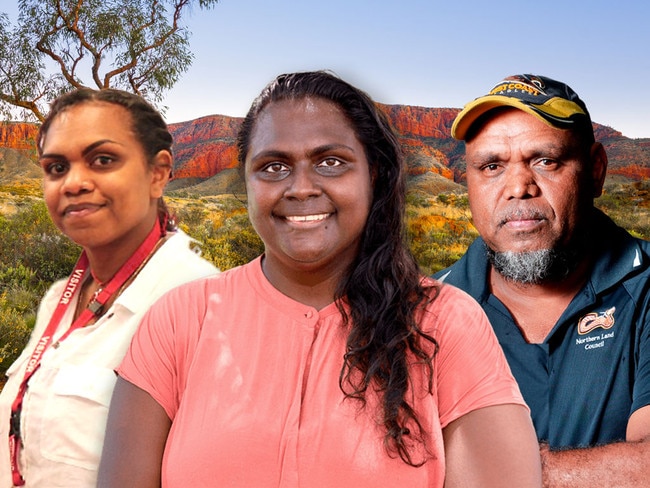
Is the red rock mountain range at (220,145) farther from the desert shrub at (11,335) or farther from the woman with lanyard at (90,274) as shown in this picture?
the desert shrub at (11,335)

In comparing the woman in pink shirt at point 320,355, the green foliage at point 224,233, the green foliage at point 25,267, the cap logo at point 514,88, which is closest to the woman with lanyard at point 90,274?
the woman in pink shirt at point 320,355

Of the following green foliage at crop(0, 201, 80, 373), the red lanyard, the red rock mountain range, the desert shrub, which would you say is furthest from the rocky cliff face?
the red lanyard

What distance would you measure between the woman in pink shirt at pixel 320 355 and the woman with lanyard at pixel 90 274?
1.76ft

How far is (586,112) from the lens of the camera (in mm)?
2660

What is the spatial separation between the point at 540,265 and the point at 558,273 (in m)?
0.07

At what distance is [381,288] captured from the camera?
1821mm

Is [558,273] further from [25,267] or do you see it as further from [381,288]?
[25,267]

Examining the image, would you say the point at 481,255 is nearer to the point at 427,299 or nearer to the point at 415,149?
the point at 415,149

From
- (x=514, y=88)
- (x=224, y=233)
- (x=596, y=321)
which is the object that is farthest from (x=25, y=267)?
(x=596, y=321)

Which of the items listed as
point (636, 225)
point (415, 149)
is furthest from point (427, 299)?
point (636, 225)

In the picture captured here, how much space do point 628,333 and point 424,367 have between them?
100cm

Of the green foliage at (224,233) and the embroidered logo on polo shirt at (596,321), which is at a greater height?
the green foliage at (224,233)

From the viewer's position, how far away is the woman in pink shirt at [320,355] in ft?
5.44

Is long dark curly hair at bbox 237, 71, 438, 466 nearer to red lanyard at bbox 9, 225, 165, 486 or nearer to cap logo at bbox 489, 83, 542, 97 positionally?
red lanyard at bbox 9, 225, 165, 486
